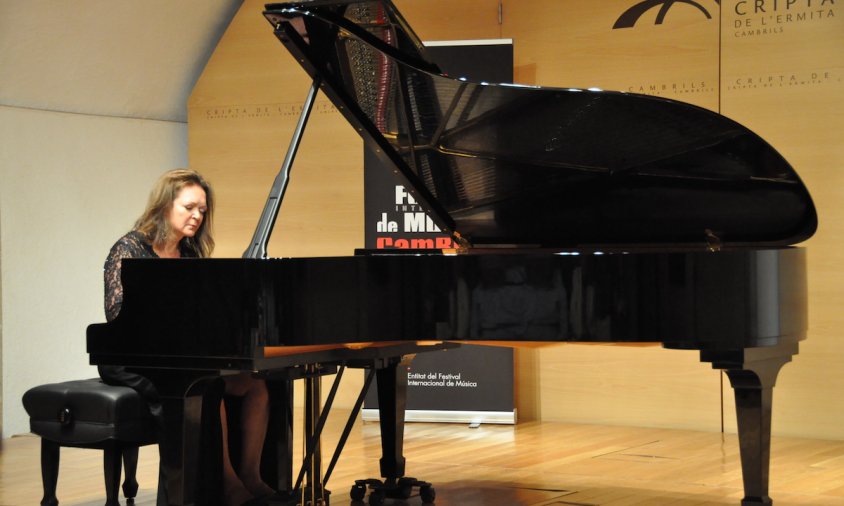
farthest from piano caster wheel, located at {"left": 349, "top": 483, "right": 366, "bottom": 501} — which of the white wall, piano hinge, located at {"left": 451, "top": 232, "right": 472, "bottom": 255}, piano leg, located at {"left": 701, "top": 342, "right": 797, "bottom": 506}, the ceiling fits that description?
the ceiling

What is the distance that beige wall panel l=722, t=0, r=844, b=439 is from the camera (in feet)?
18.2

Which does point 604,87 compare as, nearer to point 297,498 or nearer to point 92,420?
point 297,498

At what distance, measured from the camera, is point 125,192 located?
22.5ft

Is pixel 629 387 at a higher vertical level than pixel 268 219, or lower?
lower

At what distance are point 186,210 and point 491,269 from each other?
1.24 meters

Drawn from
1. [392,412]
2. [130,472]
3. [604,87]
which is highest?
[604,87]

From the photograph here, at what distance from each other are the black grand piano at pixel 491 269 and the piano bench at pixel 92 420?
0.32 meters

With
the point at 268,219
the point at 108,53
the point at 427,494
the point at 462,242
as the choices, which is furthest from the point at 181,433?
the point at 108,53

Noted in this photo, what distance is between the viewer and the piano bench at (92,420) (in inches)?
152

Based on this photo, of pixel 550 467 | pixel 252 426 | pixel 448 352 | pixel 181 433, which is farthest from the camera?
pixel 448 352

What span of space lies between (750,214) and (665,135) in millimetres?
426

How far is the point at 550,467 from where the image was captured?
16.4ft

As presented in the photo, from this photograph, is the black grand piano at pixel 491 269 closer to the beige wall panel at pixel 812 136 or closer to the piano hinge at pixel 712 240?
the piano hinge at pixel 712 240

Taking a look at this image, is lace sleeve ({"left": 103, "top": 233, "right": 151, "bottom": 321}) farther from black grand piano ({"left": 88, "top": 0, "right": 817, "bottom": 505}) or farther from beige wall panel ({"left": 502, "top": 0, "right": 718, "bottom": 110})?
beige wall panel ({"left": 502, "top": 0, "right": 718, "bottom": 110})
